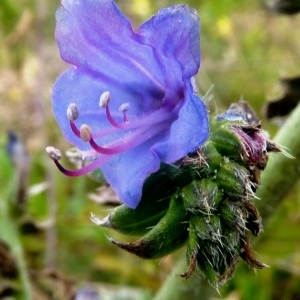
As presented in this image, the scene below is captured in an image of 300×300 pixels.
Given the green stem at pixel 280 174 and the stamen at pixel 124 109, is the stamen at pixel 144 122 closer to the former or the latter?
the stamen at pixel 124 109

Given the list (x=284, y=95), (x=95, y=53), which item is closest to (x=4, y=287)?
(x=95, y=53)

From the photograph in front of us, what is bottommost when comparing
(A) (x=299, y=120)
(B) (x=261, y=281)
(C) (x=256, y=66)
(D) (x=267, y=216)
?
(C) (x=256, y=66)

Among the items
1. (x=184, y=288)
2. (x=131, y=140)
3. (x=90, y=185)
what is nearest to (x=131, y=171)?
(x=131, y=140)

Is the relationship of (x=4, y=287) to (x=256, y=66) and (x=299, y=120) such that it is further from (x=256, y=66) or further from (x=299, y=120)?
(x=256, y=66)

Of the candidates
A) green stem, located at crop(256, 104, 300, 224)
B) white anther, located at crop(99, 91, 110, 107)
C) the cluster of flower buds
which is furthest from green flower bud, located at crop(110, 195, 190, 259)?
green stem, located at crop(256, 104, 300, 224)

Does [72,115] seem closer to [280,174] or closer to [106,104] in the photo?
[106,104]
